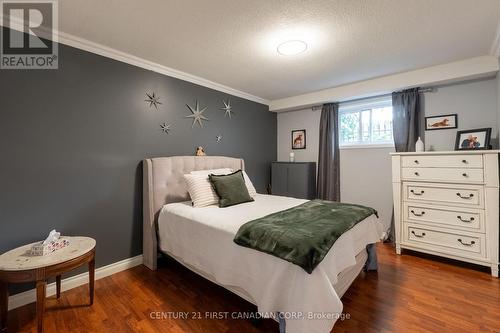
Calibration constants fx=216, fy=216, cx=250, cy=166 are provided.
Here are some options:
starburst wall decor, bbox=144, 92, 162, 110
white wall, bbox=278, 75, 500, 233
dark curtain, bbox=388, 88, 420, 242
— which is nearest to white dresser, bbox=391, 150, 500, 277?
dark curtain, bbox=388, 88, 420, 242

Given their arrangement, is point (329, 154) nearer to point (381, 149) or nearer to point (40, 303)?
point (381, 149)

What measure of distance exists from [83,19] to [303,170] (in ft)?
11.2

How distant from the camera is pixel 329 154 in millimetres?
3818

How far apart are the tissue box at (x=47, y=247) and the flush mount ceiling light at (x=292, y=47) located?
2633mm

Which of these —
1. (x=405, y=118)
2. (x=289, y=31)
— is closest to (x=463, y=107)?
(x=405, y=118)

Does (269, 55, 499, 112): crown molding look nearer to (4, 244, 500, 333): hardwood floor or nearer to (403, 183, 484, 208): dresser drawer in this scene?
(403, 183, 484, 208): dresser drawer

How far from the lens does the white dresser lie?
2.24 metres

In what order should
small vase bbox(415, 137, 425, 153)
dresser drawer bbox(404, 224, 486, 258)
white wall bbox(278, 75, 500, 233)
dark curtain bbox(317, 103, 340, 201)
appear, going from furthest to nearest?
dark curtain bbox(317, 103, 340, 201)
small vase bbox(415, 137, 425, 153)
white wall bbox(278, 75, 500, 233)
dresser drawer bbox(404, 224, 486, 258)

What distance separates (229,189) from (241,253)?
1000 mm

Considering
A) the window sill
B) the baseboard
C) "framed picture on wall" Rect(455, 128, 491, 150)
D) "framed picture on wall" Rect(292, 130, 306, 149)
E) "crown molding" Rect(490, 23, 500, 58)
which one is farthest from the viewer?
"framed picture on wall" Rect(292, 130, 306, 149)

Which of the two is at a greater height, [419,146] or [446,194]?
[419,146]

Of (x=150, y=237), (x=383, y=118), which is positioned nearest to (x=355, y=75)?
(x=383, y=118)

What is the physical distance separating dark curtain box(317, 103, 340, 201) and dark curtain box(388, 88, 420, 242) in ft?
2.82

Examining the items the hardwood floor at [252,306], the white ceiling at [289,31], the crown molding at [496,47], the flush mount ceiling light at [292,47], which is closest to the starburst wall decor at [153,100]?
the white ceiling at [289,31]
